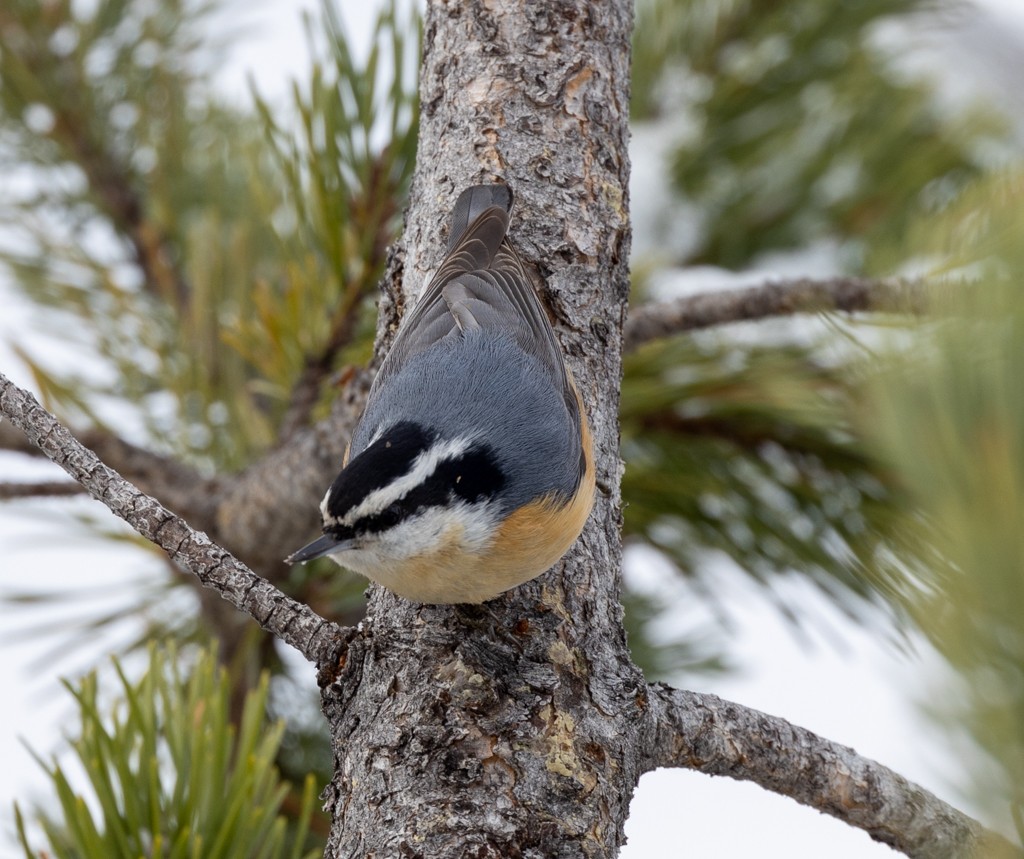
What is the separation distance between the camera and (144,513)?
38.7 inches

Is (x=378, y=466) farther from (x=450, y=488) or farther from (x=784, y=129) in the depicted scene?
(x=784, y=129)

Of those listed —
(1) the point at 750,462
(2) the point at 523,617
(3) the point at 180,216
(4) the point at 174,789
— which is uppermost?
(3) the point at 180,216

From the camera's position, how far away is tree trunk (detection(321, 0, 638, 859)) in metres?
0.97

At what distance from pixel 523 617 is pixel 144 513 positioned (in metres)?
0.40

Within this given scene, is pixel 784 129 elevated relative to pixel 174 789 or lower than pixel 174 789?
elevated

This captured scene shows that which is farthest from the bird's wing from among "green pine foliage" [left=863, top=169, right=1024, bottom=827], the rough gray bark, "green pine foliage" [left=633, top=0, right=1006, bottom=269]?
"green pine foliage" [left=633, top=0, right=1006, bottom=269]

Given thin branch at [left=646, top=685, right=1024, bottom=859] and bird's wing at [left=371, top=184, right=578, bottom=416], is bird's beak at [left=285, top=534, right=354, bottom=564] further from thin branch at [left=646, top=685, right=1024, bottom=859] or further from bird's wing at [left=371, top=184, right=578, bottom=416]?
thin branch at [left=646, top=685, right=1024, bottom=859]

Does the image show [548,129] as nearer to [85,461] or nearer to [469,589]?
[469,589]

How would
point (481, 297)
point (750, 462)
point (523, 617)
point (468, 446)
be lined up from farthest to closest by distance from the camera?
1. point (750, 462)
2. point (481, 297)
3. point (468, 446)
4. point (523, 617)

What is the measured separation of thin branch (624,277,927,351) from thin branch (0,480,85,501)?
0.85 meters

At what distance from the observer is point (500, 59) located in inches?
55.1

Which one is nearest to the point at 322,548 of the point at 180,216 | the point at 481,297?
the point at 481,297

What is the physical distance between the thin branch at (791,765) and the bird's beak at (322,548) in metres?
0.39

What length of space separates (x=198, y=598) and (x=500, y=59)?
1.05 m
